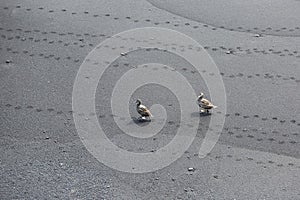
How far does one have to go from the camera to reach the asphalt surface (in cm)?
761

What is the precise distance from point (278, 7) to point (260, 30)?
1.31 m

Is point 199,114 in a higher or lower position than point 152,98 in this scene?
higher

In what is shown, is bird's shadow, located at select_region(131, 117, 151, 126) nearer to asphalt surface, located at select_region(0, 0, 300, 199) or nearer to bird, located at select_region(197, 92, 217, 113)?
asphalt surface, located at select_region(0, 0, 300, 199)

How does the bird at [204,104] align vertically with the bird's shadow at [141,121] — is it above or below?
above

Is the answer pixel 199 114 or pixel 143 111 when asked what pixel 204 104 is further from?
pixel 143 111

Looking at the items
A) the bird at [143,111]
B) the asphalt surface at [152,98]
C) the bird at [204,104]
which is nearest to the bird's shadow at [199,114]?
the bird at [204,104]

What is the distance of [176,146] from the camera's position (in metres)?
8.34

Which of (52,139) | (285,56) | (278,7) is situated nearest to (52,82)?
(52,139)

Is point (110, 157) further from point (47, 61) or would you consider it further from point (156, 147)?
point (47, 61)

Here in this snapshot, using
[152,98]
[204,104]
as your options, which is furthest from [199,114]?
[152,98]

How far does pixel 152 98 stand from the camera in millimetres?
9586

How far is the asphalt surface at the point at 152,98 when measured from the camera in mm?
7605

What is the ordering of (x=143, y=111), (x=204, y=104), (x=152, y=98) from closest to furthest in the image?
(x=143, y=111), (x=204, y=104), (x=152, y=98)

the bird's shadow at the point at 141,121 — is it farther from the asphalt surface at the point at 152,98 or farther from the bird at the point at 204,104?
the bird at the point at 204,104
